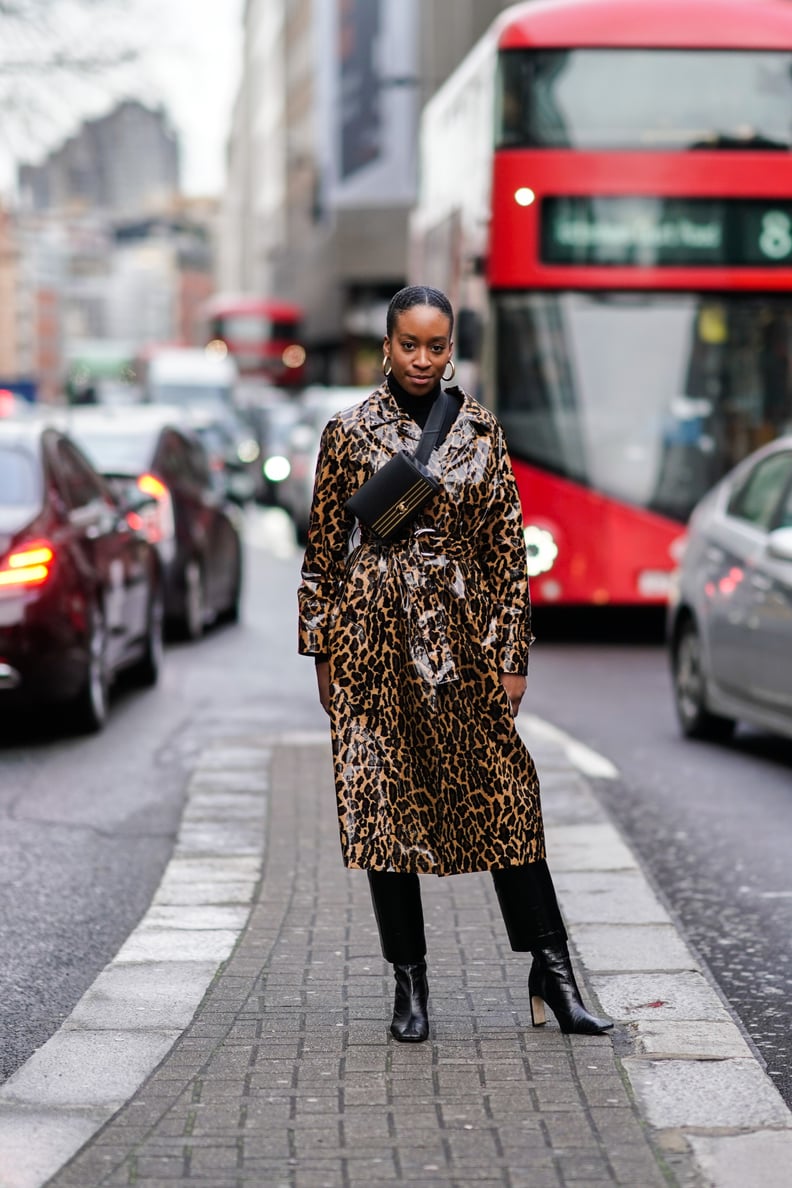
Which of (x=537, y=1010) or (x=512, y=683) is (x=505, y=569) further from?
(x=537, y=1010)

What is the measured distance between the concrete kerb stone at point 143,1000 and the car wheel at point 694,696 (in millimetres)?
2897

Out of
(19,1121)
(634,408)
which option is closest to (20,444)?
(634,408)

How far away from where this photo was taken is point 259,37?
146 metres

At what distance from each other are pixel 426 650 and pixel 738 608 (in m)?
5.43

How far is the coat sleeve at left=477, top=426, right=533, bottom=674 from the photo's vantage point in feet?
16.5

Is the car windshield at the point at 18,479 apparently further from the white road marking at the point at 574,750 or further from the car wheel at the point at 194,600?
the car wheel at the point at 194,600

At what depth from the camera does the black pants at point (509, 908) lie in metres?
5.09

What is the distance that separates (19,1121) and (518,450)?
11.5 m

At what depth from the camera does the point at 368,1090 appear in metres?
4.67

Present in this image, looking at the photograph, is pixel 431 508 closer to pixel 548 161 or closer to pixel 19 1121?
pixel 19 1121

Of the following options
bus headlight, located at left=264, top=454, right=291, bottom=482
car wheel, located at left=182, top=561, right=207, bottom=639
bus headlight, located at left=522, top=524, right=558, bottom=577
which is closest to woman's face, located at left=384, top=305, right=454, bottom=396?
bus headlight, located at left=522, top=524, right=558, bottom=577

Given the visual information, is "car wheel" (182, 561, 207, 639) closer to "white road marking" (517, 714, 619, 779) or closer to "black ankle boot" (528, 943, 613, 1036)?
"white road marking" (517, 714, 619, 779)

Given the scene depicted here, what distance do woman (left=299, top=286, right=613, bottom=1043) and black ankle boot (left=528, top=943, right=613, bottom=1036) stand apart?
1.1 inches

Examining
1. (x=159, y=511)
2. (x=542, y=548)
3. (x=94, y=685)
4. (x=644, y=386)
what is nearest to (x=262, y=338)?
(x=644, y=386)
